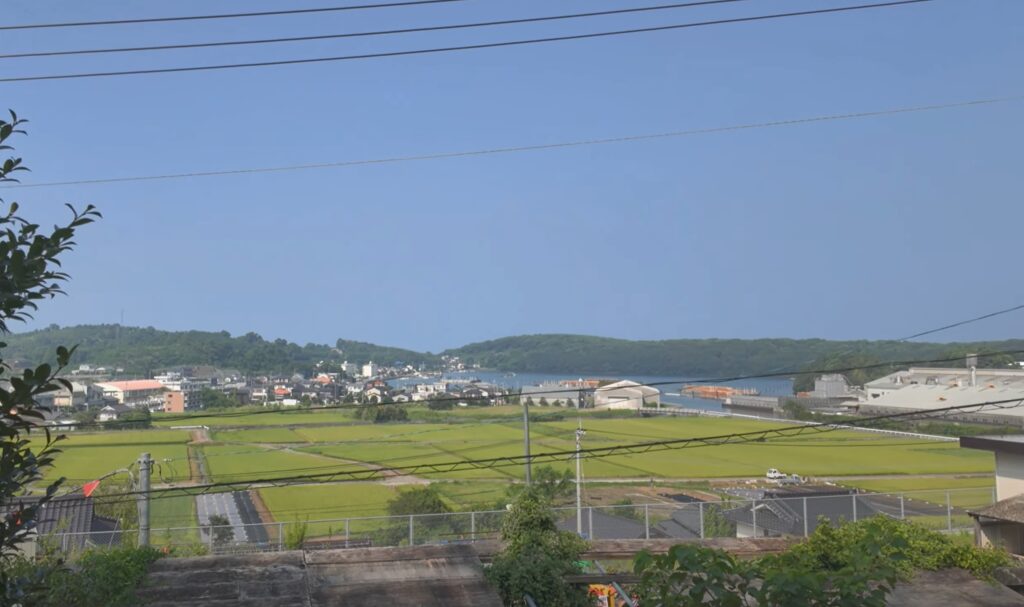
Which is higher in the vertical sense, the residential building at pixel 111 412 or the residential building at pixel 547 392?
the residential building at pixel 547 392

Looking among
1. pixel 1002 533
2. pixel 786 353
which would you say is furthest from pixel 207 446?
pixel 1002 533

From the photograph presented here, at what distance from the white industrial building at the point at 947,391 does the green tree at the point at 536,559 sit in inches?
429

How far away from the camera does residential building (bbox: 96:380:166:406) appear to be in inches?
1118

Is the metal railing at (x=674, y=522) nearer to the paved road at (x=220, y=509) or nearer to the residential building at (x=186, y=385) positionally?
the paved road at (x=220, y=509)

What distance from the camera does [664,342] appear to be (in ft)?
125

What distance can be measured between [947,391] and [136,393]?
26.9m

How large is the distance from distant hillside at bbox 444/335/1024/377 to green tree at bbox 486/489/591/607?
13.5 m

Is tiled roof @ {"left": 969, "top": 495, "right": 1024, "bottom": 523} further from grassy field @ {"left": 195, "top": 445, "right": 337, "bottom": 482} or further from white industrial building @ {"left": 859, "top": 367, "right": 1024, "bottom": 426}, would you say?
grassy field @ {"left": 195, "top": 445, "right": 337, "bottom": 482}

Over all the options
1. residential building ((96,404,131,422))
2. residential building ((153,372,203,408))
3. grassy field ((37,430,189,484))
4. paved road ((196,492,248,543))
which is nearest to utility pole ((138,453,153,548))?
residential building ((96,404,131,422))

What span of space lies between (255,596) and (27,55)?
23.5ft

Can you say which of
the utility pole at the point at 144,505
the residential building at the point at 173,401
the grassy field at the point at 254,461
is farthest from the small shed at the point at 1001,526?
the residential building at the point at 173,401

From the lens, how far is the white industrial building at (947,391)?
18766mm

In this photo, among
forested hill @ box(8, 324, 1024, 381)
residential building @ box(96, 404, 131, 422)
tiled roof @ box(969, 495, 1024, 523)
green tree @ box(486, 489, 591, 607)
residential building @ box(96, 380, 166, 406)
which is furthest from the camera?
residential building @ box(96, 380, 166, 406)

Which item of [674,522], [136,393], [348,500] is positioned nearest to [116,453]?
[348,500]
